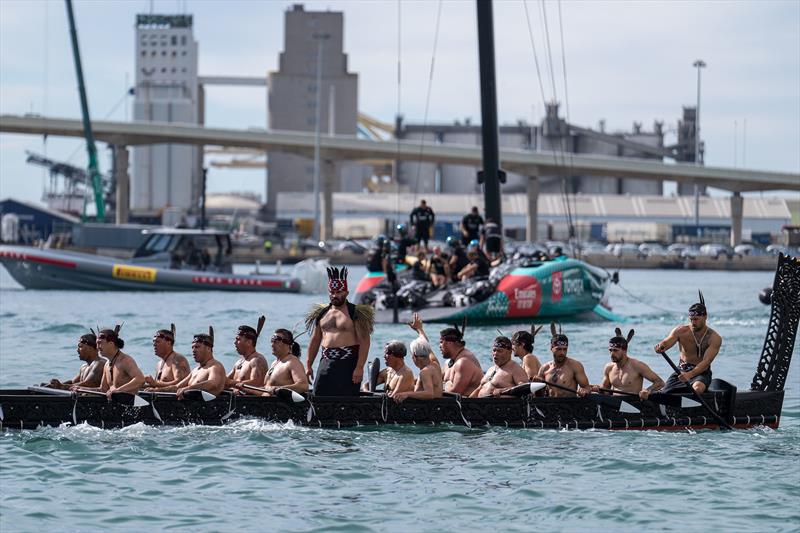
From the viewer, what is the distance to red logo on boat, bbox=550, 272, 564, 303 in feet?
109

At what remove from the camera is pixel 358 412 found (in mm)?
15664

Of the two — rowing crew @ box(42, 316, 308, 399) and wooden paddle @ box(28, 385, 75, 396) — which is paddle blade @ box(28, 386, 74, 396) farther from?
rowing crew @ box(42, 316, 308, 399)

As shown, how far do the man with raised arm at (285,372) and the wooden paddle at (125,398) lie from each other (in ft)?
3.68

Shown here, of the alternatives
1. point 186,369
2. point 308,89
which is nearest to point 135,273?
point 186,369

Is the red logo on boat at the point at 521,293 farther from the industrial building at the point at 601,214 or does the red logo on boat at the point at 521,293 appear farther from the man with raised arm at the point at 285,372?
the industrial building at the point at 601,214

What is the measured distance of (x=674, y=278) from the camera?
255 feet

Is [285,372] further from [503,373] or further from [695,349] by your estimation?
[695,349]

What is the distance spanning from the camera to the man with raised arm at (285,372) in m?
15.7

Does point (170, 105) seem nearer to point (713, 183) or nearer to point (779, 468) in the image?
point (713, 183)

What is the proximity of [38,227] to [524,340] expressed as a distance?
10207 cm

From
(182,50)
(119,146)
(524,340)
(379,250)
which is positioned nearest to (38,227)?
(119,146)

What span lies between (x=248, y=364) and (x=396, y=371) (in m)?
1.83

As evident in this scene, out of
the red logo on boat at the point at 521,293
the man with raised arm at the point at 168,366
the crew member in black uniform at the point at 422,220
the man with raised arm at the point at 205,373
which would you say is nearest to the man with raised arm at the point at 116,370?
the man with raised arm at the point at 205,373

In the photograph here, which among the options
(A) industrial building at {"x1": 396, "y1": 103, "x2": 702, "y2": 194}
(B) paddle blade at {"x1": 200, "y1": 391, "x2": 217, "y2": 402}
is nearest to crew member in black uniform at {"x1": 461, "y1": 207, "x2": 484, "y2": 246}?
(B) paddle blade at {"x1": 200, "y1": 391, "x2": 217, "y2": 402}
